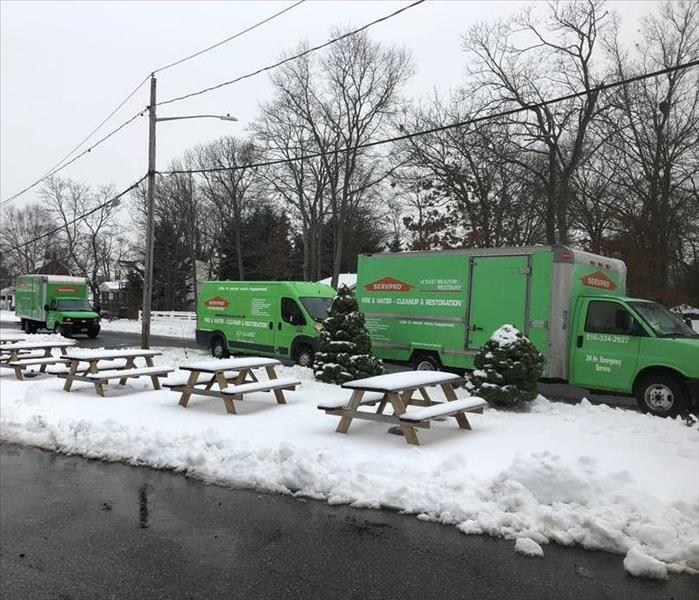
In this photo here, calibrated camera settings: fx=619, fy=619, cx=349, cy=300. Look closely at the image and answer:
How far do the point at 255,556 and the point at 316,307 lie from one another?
11808mm

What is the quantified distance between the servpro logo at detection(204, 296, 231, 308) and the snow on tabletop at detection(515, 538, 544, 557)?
14101mm

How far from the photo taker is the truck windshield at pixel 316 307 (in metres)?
15.7

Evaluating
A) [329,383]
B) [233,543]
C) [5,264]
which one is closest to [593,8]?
[329,383]

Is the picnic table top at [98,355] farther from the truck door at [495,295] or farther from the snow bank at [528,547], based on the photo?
the snow bank at [528,547]

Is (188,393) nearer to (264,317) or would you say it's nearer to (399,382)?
(399,382)

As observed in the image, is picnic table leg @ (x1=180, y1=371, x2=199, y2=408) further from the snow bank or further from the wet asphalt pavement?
the snow bank

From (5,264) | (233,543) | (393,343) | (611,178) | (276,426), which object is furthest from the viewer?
(5,264)

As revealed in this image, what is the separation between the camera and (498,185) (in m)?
32.8

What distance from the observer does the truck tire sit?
9.74 meters

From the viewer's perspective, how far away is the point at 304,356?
1558 cm

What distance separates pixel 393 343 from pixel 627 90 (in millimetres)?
19665

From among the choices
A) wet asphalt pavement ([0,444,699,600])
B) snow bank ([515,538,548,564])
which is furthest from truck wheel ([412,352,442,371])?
snow bank ([515,538,548,564])

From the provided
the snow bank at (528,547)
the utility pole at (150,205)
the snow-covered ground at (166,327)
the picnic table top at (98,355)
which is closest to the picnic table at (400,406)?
the snow bank at (528,547)

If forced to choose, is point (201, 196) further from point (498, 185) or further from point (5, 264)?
point (5, 264)
